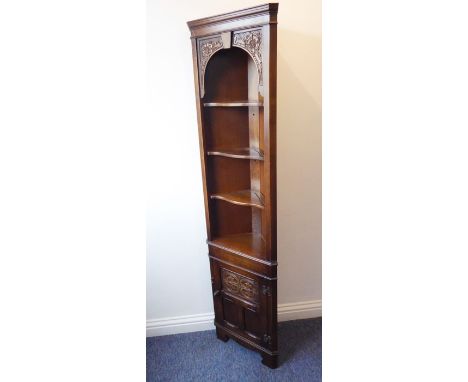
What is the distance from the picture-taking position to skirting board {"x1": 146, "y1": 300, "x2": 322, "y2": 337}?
253 cm

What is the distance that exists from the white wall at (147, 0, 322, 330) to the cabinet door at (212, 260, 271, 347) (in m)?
0.20

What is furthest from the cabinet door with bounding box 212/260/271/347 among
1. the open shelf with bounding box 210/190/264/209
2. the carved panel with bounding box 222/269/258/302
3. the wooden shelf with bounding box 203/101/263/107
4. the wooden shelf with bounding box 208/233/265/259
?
the wooden shelf with bounding box 203/101/263/107

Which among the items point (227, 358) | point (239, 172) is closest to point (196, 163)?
point (239, 172)

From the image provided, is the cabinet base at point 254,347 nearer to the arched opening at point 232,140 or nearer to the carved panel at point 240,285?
the carved panel at point 240,285

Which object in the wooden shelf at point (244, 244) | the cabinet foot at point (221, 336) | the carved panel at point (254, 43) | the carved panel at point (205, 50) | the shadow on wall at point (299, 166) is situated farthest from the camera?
the cabinet foot at point (221, 336)

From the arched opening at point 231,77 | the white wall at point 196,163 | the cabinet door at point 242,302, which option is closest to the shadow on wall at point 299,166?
the white wall at point 196,163

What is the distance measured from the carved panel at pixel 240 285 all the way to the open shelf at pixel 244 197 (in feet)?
1.27

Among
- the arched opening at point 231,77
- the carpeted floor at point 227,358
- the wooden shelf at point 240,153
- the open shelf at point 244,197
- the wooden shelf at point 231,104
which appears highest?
the arched opening at point 231,77

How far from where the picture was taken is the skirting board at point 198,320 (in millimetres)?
2531

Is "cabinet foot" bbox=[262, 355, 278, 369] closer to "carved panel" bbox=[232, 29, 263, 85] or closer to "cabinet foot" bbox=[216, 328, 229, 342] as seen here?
"cabinet foot" bbox=[216, 328, 229, 342]

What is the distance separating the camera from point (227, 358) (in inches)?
91.0

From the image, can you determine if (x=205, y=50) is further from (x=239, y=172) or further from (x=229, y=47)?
(x=239, y=172)

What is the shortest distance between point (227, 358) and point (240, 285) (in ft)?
1.39

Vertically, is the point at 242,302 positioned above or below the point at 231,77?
below
